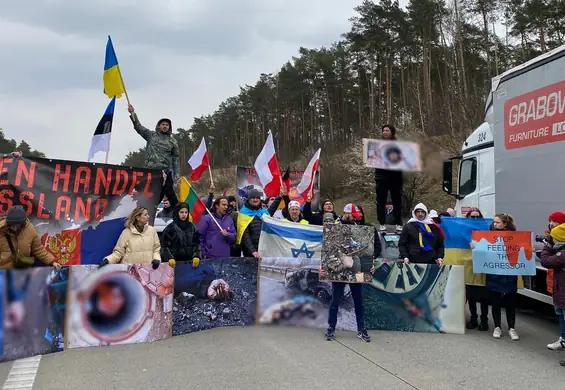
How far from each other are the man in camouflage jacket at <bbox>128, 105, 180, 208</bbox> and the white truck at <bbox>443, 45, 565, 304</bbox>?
5266mm

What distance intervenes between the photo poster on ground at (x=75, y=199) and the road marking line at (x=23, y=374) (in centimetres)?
129

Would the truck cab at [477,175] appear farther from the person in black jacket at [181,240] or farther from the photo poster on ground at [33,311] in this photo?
the photo poster on ground at [33,311]

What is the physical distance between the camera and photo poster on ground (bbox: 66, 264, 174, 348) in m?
5.92

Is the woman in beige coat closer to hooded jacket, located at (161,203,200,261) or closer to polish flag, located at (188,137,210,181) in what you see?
hooded jacket, located at (161,203,200,261)

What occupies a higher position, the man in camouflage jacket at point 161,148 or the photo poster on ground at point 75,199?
the man in camouflage jacket at point 161,148

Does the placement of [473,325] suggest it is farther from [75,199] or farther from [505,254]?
[75,199]

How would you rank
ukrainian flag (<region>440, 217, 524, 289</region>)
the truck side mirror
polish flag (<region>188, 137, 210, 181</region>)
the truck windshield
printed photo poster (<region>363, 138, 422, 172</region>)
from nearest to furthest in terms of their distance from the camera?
ukrainian flag (<region>440, 217, 524, 289</region>) → printed photo poster (<region>363, 138, 422, 172</region>) → the truck windshield → the truck side mirror → polish flag (<region>188, 137, 210, 181</region>)

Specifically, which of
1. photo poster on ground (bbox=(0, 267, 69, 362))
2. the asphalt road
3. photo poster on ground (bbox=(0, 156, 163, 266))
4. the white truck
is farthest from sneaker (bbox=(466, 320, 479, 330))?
photo poster on ground (bbox=(0, 267, 69, 362))

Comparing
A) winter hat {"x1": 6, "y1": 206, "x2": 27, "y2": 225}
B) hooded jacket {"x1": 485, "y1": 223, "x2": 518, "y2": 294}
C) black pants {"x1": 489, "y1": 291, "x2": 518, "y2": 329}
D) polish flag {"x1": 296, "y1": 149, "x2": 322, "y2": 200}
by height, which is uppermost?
polish flag {"x1": 296, "y1": 149, "x2": 322, "y2": 200}

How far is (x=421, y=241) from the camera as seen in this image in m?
Result: 7.15

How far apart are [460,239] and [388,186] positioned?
2.31m

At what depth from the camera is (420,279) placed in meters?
6.93

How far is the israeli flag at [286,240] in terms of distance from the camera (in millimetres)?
7605

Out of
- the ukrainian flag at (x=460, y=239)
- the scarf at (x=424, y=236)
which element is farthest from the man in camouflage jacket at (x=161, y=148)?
the ukrainian flag at (x=460, y=239)
